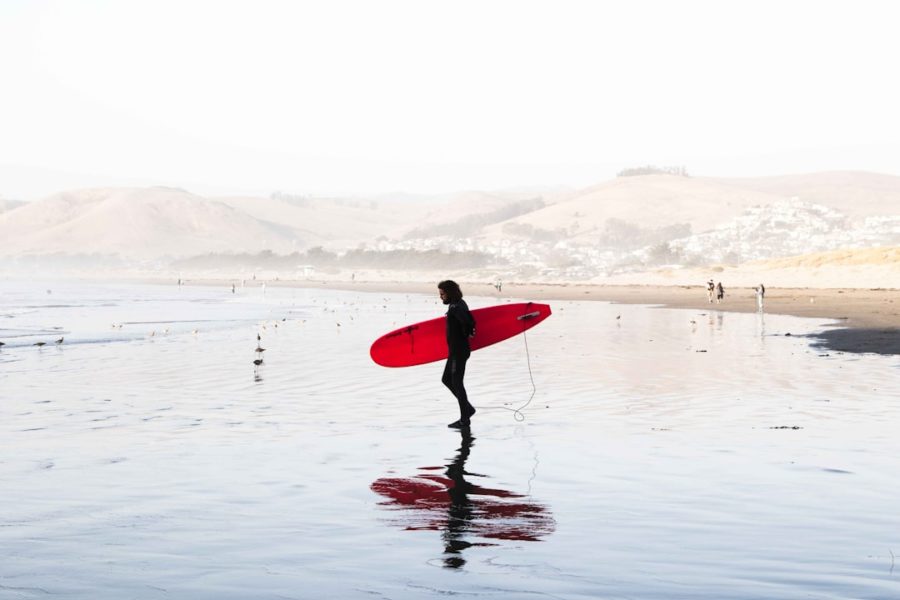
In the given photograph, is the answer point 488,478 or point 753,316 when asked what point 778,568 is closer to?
point 488,478

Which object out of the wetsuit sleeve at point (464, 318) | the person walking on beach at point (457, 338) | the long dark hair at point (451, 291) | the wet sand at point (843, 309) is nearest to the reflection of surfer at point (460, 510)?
the person walking on beach at point (457, 338)

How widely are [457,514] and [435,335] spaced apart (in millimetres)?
9663

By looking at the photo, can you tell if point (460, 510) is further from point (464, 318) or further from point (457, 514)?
point (464, 318)

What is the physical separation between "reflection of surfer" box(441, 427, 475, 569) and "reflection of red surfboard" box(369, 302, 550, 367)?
6.07 metres

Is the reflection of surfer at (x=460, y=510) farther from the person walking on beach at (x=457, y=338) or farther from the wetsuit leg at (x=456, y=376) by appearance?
the person walking on beach at (x=457, y=338)

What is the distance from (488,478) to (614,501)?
5.79 ft

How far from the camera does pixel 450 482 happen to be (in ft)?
36.6

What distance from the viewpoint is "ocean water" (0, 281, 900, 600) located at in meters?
7.48

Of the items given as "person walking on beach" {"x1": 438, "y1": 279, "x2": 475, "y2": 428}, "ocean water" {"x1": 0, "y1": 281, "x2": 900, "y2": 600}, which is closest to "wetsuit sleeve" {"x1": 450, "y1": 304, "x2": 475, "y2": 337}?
"person walking on beach" {"x1": 438, "y1": 279, "x2": 475, "y2": 428}

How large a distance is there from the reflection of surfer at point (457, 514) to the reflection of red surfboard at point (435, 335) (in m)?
6.07

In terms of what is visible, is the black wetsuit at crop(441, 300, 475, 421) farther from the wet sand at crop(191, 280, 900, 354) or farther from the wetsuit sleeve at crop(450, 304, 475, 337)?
the wet sand at crop(191, 280, 900, 354)

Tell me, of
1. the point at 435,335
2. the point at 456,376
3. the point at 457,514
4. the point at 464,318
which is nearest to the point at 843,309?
the point at 435,335

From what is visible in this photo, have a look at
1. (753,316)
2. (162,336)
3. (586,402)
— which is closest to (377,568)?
(586,402)

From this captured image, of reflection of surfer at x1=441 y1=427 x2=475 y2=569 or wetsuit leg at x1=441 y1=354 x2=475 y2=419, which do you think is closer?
reflection of surfer at x1=441 y1=427 x2=475 y2=569
